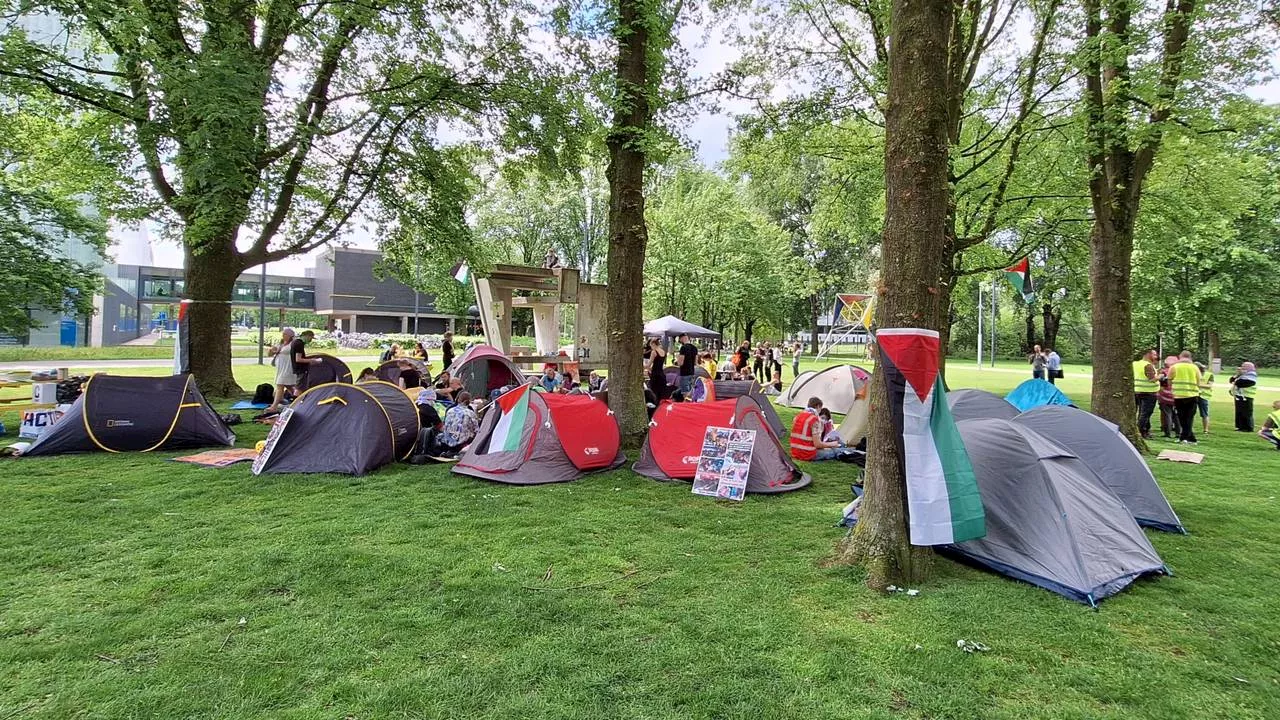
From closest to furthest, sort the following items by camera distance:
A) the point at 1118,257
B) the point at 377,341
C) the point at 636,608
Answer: the point at 636,608
the point at 1118,257
the point at 377,341

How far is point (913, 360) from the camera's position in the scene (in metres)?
4.24

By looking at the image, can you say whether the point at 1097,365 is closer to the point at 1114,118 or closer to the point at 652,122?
the point at 1114,118

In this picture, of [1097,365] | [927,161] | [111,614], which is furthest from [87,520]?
[1097,365]

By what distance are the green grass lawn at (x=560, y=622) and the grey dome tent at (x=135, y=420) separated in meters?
2.39

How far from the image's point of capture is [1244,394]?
13016mm

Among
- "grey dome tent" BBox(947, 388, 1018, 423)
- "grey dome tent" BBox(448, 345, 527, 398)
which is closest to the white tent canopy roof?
"grey dome tent" BBox(448, 345, 527, 398)

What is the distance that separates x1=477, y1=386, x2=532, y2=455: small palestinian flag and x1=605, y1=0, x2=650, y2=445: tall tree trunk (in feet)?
6.40

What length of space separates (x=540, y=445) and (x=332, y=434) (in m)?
2.60

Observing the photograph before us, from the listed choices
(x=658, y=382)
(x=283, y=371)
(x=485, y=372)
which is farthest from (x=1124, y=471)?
(x=283, y=371)

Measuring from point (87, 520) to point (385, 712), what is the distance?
4.50 metres

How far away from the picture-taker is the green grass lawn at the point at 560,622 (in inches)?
117

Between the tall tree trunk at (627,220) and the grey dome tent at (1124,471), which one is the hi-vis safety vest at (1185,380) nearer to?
the grey dome tent at (1124,471)

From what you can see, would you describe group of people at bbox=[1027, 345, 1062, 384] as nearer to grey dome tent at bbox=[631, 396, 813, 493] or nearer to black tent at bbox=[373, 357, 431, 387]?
grey dome tent at bbox=[631, 396, 813, 493]

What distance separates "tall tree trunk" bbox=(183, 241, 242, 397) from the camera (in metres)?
13.1
